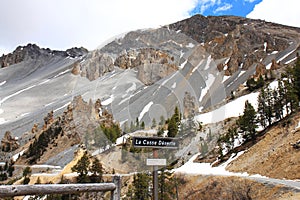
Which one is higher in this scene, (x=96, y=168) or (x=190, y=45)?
(x=190, y=45)

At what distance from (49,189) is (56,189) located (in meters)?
0.10

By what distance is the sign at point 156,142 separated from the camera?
518 cm

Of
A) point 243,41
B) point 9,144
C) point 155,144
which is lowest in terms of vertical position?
point 155,144

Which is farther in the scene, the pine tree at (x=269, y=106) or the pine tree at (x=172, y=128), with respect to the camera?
the pine tree at (x=269, y=106)

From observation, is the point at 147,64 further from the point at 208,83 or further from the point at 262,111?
the point at 262,111

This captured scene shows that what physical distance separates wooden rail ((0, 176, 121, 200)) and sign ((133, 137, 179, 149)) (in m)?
0.84

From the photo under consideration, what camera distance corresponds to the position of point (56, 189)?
12.2ft

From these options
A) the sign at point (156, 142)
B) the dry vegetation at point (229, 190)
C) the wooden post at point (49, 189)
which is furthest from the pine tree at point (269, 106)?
the wooden post at point (49, 189)

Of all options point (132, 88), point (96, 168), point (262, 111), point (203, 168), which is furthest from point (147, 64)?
point (262, 111)

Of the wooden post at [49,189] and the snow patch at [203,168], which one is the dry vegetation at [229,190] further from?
the wooden post at [49,189]

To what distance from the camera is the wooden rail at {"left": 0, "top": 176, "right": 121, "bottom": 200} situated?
3264mm

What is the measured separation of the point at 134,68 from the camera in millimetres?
6547

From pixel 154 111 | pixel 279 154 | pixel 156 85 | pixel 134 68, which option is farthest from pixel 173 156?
pixel 279 154

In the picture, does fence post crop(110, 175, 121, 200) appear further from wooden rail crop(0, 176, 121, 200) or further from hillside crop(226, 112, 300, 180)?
hillside crop(226, 112, 300, 180)
